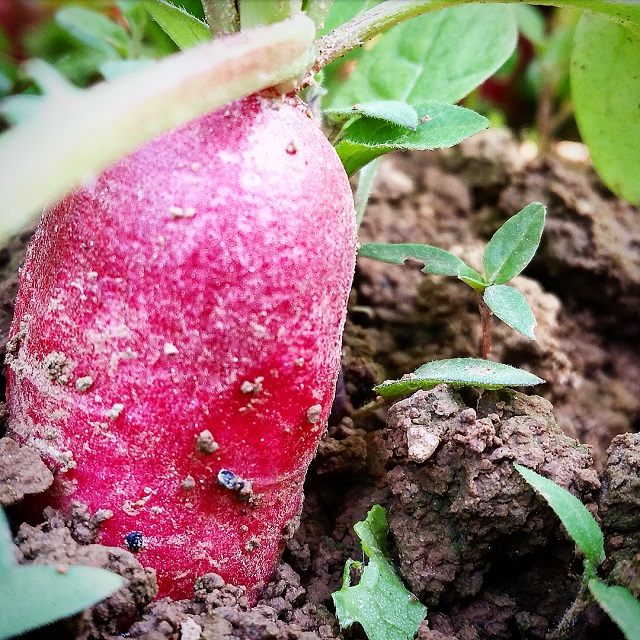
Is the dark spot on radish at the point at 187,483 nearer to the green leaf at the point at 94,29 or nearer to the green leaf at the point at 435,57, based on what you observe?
the green leaf at the point at 435,57

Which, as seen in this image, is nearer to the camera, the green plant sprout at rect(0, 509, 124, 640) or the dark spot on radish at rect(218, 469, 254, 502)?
the green plant sprout at rect(0, 509, 124, 640)

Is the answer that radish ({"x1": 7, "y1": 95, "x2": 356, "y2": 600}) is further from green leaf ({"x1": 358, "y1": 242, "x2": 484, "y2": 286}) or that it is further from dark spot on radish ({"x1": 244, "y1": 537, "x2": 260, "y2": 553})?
green leaf ({"x1": 358, "y1": 242, "x2": 484, "y2": 286})

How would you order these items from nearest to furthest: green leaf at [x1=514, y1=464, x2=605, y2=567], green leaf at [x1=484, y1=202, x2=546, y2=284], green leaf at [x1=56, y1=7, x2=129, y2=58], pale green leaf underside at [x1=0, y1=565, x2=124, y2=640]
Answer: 1. pale green leaf underside at [x1=0, y1=565, x2=124, y2=640]
2. green leaf at [x1=514, y1=464, x2=605, y2=567]
3. green leaf at [x1=484, y1=202, x2=546, y2=284]
4. green leaf at [x1=56, y1=7, x2=129, y2=58]

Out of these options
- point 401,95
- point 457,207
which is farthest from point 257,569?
point 457,207

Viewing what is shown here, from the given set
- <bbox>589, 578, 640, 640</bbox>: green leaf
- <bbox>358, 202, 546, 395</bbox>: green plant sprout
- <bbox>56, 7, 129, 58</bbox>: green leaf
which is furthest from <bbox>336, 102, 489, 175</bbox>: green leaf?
<bbox>56, 7, 129, 58</bbox>: green leaf

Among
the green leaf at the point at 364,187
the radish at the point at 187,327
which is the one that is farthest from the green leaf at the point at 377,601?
the green leaf at the point at 364,187

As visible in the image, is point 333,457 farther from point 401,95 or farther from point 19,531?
point 401,95

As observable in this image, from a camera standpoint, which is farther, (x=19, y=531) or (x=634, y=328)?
(x=634, y=328)
